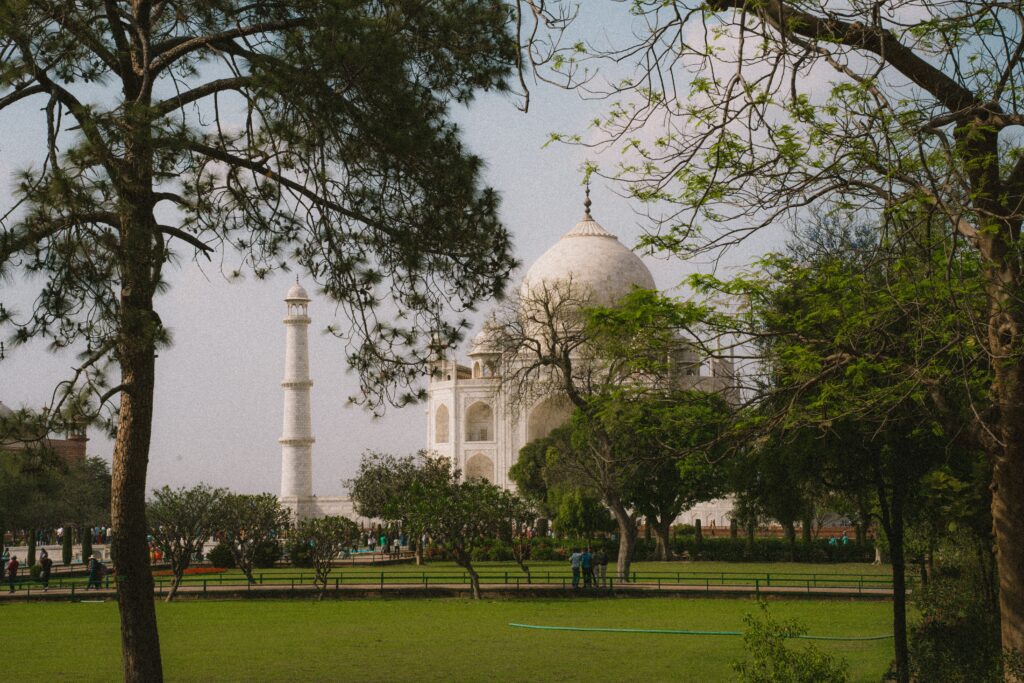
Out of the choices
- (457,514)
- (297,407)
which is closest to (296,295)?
(297,407)

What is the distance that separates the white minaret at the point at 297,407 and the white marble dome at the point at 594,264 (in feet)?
28.4

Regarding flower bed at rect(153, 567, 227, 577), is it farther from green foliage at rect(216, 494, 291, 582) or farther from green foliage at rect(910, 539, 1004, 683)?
green foliage at rect(910, 539, 1004, 683)

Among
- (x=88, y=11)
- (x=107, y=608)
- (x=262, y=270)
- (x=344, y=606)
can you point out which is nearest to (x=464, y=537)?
(x=344, y=606)

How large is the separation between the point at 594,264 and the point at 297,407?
489 inches

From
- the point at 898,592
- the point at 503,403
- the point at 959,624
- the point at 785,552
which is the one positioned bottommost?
the point at 959,624

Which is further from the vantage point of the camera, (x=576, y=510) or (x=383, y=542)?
(x=383, y=542)

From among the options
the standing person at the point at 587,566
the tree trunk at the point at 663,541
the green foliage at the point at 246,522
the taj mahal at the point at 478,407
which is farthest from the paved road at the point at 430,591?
the taj mahal at the point at 478,407

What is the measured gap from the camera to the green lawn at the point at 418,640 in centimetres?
1023

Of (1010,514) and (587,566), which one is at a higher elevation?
(1010,514)

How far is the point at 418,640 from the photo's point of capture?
12492mm

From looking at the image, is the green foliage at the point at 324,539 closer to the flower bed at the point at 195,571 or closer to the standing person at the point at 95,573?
the standing person at the point at 95,573

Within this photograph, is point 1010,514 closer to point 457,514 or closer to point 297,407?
point 457,514

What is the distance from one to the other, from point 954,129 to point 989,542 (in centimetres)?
546

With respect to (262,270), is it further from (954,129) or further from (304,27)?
(954,129)
